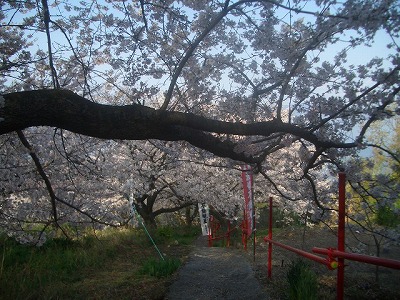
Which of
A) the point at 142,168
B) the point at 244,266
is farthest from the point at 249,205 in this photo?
the point at 142,168

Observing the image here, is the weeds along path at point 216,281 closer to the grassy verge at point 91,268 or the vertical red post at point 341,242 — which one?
the grassy verge at point 91,268

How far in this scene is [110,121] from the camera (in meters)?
3.34

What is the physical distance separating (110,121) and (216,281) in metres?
3.95

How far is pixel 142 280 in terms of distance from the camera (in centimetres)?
602

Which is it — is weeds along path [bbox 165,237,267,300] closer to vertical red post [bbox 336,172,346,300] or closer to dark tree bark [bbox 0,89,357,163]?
vertical red post [bbox 336,172,346,300]

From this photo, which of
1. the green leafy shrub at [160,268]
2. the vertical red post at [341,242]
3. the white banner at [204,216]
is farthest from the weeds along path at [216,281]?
the white banner at [204,216]

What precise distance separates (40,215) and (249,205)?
505cm

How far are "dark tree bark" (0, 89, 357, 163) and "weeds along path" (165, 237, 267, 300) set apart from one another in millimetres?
2406

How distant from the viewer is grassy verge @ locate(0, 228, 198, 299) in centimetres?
468

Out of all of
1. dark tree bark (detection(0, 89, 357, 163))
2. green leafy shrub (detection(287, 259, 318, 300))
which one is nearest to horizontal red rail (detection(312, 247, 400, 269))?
green leafy shrub (detection(287, 259, 318, 300))

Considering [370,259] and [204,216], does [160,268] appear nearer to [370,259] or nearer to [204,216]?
[370,259]

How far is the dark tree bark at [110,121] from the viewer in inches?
117

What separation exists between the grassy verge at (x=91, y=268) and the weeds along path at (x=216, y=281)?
299 millimetres

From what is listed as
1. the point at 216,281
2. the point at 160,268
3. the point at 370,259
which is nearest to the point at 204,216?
the point at 160,268
